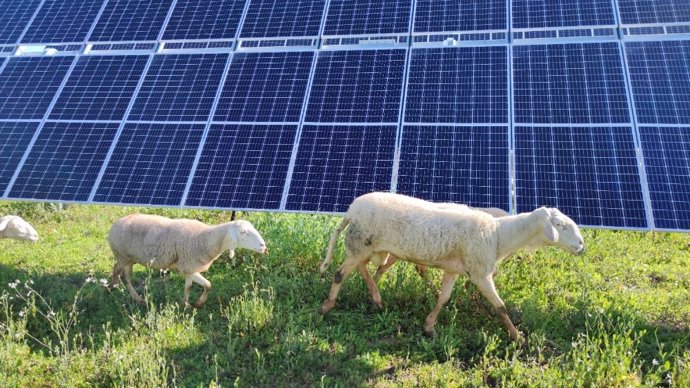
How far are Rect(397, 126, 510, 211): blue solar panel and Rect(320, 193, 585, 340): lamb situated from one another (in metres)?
1.38

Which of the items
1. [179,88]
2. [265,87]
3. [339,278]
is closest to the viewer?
[339,278]

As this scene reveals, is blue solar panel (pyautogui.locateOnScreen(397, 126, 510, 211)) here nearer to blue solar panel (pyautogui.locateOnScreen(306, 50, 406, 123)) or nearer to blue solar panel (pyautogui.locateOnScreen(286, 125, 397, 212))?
blue solar panel (pyautogui.locateOnScreen(286, 125, 397, 212))

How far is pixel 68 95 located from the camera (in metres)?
12.4

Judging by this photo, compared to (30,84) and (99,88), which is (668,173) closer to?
(99,88)

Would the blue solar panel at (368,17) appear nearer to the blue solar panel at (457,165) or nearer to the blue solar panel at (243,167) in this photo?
the blue solar panel at (243,167)

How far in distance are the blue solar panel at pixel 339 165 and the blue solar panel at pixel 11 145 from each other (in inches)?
219

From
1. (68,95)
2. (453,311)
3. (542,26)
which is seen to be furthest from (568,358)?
(68,95)

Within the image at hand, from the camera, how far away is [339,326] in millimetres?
Result: 8289

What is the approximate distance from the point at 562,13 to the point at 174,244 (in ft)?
27.9

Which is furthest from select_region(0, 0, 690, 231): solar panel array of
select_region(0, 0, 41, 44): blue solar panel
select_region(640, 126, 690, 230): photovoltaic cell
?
select_region(0, 0, 41, 44): blue solar panel

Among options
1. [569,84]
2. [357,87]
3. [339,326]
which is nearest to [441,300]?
[339,326]

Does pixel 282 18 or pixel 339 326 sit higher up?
pixel 282 18

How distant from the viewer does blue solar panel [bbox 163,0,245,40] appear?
42.5 feet

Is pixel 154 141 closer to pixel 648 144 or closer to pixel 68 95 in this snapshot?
pixel 68 95
